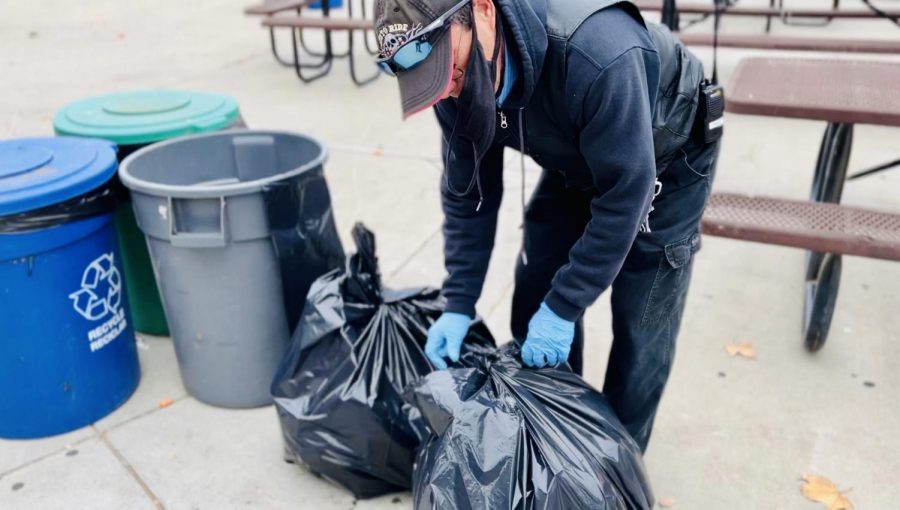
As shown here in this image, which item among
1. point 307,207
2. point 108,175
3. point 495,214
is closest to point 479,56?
point 495,214

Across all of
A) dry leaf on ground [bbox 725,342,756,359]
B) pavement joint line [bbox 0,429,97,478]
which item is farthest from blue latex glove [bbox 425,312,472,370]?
dry leaf on ground [bbox 725,342,756,359]

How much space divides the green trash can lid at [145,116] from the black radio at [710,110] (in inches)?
64.7

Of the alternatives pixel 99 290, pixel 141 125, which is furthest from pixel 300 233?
pixel 141 125

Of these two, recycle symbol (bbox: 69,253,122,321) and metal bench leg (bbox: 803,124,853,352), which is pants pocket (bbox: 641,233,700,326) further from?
recycle symbol (bbox: 69,253,122,321)

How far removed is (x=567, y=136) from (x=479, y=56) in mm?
284

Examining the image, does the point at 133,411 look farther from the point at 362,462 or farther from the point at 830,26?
the point at 830,26

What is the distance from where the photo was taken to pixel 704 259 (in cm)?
351

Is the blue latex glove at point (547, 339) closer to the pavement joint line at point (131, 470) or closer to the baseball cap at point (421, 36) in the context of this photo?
the baseball cap at point (421, 36)

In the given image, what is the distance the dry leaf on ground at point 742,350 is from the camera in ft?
9.27

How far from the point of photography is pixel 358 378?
2.05 m

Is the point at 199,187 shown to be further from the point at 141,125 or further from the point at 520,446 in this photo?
the point at 520,446

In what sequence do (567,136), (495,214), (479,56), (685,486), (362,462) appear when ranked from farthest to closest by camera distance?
(685,486) → (362,462) → (495,214) → (567,136) → (479,56)

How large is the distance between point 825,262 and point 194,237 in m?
2.07

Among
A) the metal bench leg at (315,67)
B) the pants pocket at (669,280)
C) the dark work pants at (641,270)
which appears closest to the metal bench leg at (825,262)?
the dark work pants at (641,270)
